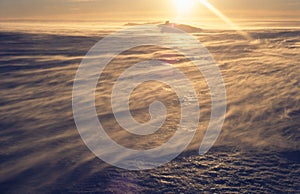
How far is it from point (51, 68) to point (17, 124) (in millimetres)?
5336

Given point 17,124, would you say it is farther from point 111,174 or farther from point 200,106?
point 200,106

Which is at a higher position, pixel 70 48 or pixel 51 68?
pixel 70 48

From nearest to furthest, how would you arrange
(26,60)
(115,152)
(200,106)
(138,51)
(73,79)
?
(115,152)
(200,106)
(73,79)
(26,60)
(138,51)

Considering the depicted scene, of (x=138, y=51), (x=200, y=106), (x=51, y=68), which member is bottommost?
(x=200, y=106)

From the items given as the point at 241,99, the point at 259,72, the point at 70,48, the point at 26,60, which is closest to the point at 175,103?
the point at 241,99

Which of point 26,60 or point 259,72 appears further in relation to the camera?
point 26,60

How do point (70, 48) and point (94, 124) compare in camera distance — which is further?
point (70, 48)

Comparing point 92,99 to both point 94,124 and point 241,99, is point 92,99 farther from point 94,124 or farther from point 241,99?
point 241,99

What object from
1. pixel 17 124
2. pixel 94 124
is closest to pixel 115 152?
pixel 94 124

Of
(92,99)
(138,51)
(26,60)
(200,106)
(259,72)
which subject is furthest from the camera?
(138,51)

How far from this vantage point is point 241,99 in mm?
8000

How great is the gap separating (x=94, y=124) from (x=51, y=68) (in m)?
5.61

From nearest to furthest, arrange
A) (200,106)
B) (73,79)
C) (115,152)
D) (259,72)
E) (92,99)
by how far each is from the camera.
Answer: (115,152) < (200,106) < (92,99) < (73,79) < (259,72)

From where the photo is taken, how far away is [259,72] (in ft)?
35.8
